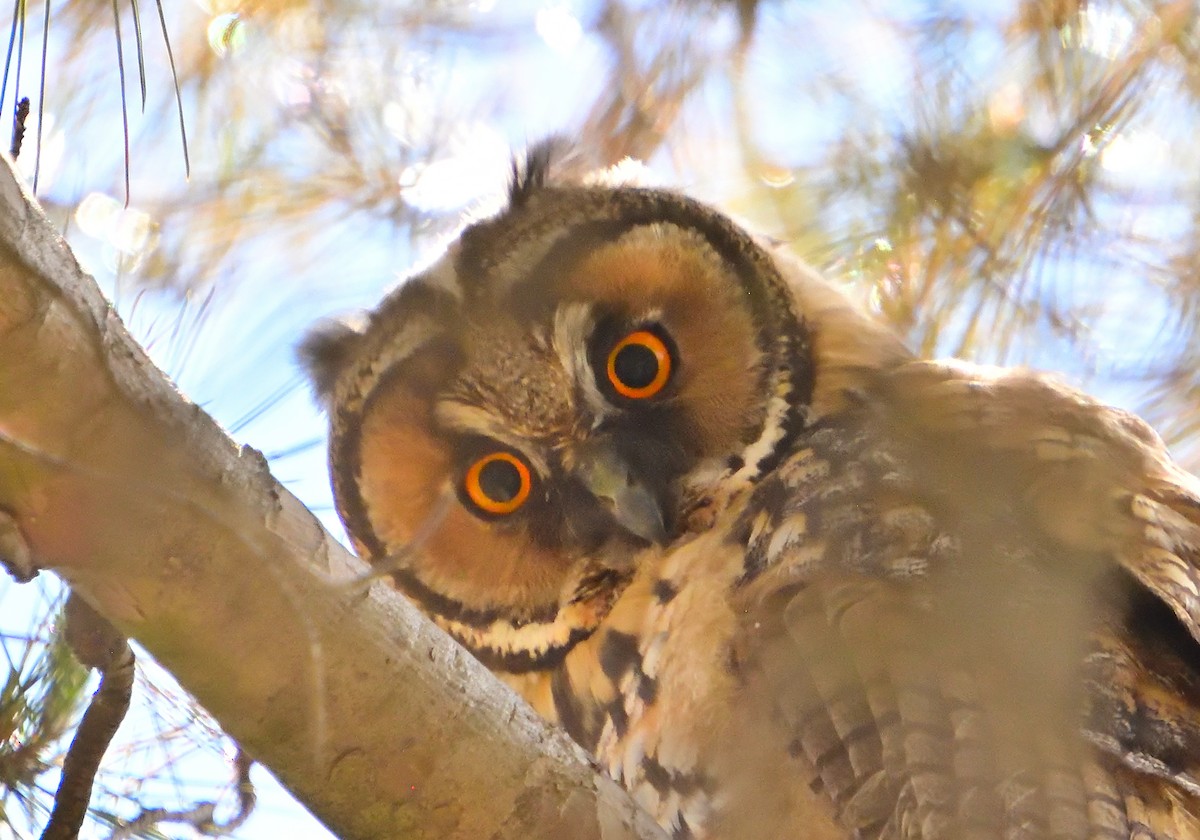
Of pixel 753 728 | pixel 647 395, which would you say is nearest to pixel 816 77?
pixel 647 395

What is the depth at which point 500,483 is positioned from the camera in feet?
7.25

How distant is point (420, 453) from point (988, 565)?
3.57 feet

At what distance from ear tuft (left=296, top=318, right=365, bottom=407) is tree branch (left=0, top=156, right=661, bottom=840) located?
4.31 feet

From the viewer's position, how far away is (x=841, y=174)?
8.41 ft

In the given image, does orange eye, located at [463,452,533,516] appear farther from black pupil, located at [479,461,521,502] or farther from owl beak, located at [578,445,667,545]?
owl beak, located at [578,445,667,545]

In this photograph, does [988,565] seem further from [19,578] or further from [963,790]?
[19,578]

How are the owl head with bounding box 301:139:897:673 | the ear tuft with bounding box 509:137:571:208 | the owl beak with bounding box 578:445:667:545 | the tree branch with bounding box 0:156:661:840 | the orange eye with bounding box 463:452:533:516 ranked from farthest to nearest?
the ear tuft with bounding box 509:137:571:208
the orange eye with bounding box 463:452:533:516
the owl head with bounding box 301:139:897:673
the owl beak with bounding box 578:445:667:545
the tree branch with bounding box 0:156:661:840

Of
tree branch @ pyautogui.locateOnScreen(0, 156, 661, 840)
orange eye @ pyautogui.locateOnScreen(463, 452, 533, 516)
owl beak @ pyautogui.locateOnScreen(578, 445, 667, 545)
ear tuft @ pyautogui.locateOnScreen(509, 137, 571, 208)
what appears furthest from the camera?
ear tuft @ pyautogui.locateOnScreen(509, 137, 571, 208)

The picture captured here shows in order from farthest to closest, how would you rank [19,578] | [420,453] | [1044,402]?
[420,453] < [1044,402] < [19,578]

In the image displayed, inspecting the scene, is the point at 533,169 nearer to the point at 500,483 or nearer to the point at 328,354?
the point at 328,354

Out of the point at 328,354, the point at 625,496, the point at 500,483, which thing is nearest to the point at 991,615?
the point at 625,496

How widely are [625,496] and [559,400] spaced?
228 mm

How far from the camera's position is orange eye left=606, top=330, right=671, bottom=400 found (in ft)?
6.91

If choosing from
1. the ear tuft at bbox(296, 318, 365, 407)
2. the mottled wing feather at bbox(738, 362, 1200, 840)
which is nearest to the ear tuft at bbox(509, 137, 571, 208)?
the ear tuft at bbox(296, 318, 365, 407)
